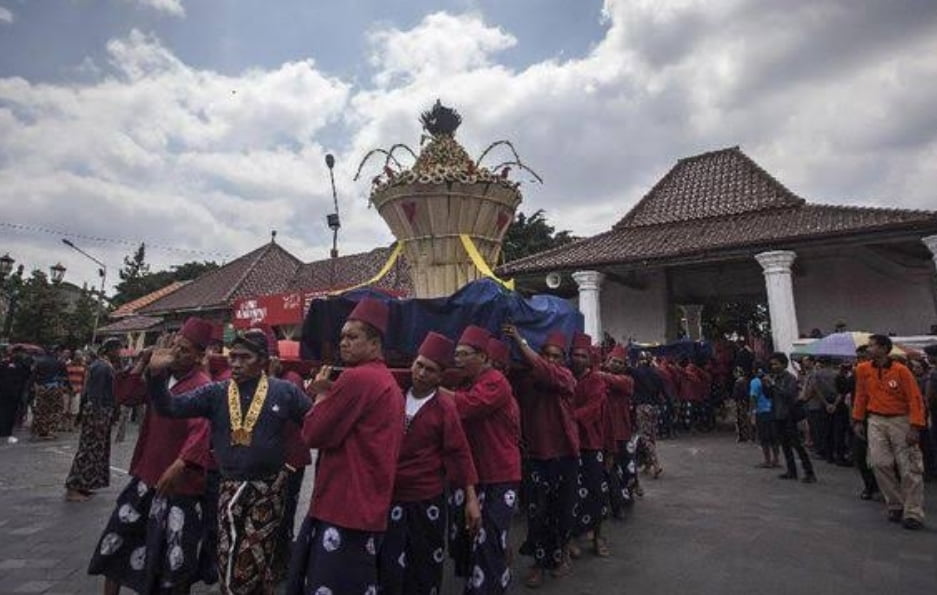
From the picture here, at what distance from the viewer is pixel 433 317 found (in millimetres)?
4871

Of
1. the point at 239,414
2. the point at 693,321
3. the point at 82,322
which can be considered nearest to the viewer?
the point at 239,414

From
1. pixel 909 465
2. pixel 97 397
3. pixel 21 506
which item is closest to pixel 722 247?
pixel 909 465

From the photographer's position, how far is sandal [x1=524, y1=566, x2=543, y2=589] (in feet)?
14.5

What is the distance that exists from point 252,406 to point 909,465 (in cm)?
645

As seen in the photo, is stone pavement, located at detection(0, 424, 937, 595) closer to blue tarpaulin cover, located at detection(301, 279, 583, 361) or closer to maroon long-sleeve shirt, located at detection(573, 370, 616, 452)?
maroon long-sleeve shirt, located at detection(573, 370, 616, 452)

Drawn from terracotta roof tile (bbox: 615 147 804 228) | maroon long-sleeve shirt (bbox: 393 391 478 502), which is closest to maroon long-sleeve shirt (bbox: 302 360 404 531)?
maroon long-sleeve shirt (bbox: 393 391 478 502)

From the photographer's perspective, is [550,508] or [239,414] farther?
[550,508]

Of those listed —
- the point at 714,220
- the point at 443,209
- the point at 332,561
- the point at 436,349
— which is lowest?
the point at 332,561

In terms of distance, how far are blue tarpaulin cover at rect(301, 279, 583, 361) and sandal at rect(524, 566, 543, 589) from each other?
6.15 feet

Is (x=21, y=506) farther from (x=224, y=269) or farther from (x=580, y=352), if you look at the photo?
(x=224, y=269)

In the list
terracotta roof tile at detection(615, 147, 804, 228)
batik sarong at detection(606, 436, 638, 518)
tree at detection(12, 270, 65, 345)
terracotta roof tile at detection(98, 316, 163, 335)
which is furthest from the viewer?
terracotta roof tile at detection(98, 316, 163, 335)

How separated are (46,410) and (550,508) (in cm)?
1353

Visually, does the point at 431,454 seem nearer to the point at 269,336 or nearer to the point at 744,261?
the point at 269,336

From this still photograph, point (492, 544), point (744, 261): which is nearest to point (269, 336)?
point (492, 544)
